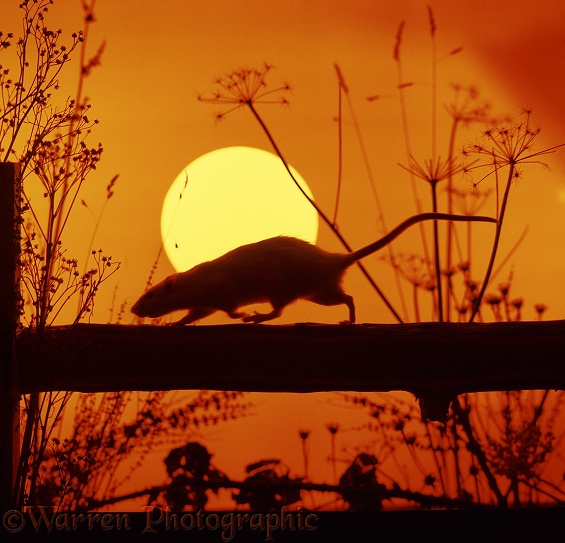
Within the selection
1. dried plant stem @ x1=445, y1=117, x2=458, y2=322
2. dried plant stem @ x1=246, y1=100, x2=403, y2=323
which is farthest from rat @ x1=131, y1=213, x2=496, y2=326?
dried plant stem @ x1=445, y1=117, x2=458, y2=322

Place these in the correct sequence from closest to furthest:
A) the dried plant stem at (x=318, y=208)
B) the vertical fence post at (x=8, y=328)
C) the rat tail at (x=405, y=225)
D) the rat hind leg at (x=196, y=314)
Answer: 1. the vertical fence post at (x=8, y=328)
2. the rat tail at (x=405, y=225)
3. the dried plant stem at (x=318, y=208)
4. the rat hind leg at (x=196, y=314)

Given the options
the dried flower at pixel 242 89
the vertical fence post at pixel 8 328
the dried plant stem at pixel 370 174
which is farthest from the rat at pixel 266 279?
the vertical fence post at pixel 8 328

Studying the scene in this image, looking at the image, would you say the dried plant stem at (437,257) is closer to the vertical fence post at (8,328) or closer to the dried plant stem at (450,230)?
the dried plant stem at (450,230)

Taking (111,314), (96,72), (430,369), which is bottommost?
(430,369)

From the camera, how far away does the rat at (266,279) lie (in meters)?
3.53

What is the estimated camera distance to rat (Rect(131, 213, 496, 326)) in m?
3.53

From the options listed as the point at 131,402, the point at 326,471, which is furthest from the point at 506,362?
the point at 131,402

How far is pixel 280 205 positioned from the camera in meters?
3.83

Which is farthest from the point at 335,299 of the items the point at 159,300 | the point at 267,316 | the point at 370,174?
the point at 159,300

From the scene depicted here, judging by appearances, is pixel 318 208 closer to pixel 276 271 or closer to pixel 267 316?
pixel 276 271

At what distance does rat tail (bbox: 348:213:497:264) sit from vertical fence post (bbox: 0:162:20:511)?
1448 millimetres

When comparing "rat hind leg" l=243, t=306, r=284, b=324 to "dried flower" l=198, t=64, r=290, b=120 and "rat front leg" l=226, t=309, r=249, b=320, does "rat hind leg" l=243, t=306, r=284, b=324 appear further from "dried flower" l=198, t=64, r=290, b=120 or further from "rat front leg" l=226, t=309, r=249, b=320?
"dried flower" l=198, t=64, r=290, b=120

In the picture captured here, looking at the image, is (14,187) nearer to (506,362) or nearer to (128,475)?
(128,475)

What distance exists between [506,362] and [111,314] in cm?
158
